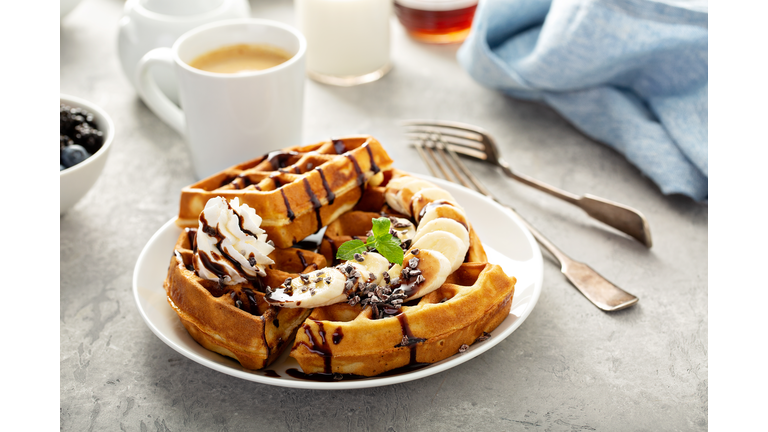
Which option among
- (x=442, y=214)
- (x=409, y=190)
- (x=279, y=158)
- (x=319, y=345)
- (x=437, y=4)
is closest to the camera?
(x=319, y=345)

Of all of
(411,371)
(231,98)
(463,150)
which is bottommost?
(463,150)

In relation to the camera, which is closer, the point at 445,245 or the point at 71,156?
the point at 445,245

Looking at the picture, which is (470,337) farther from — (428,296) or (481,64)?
(481,64)

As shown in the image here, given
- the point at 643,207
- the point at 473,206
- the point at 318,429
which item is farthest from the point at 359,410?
the point at 643,207

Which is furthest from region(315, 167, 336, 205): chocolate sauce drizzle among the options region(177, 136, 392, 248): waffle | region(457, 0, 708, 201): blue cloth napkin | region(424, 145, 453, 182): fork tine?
region(457, 0, 708, 201): blue cloth napkin

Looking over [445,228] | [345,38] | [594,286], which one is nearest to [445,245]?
[445,228]

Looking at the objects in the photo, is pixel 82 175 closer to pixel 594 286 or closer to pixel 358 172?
pixel 358 172
